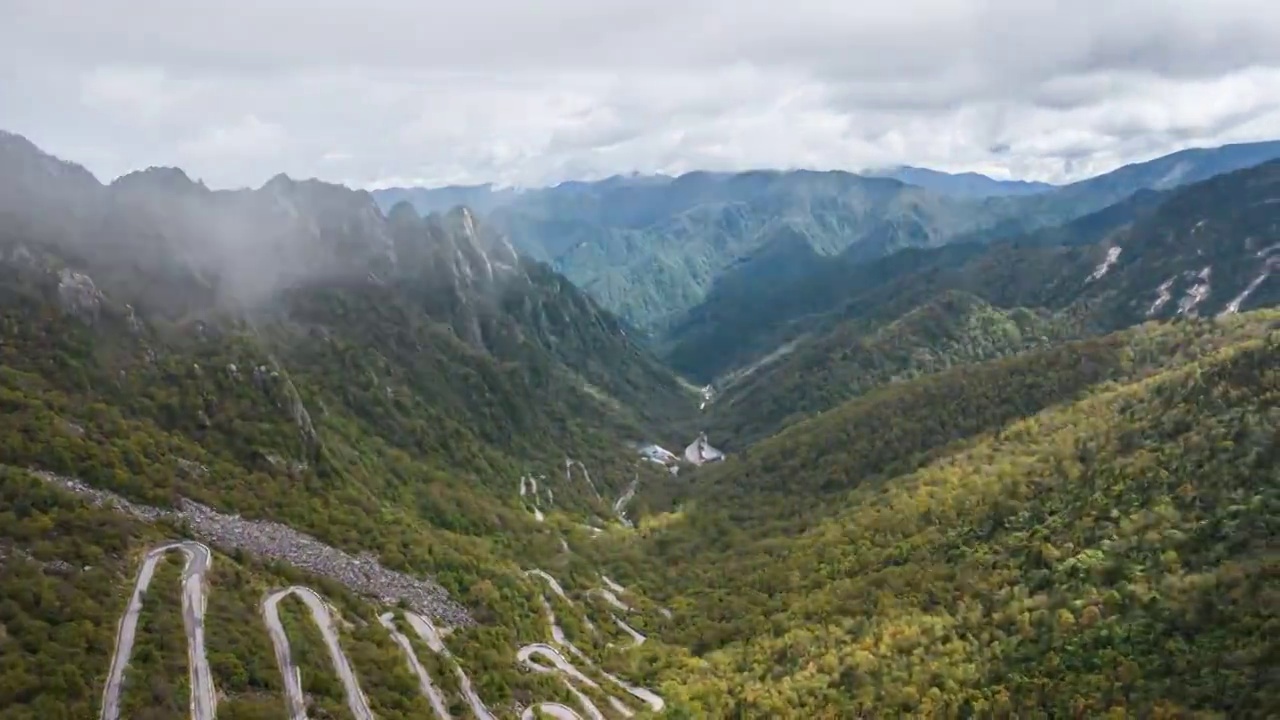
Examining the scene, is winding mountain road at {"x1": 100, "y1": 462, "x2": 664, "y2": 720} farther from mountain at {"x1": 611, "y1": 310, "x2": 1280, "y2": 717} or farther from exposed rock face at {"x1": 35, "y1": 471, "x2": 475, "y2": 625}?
mountain at {"x1": 611, "y1": 310, "x2": 1280, "y2": 717}

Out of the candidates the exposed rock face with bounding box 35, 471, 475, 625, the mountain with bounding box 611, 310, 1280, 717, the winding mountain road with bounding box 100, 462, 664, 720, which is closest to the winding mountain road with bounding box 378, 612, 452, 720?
the winding mountain road with bounding box 100, 462, 664, 720

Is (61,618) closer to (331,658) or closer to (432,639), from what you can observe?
(331,658)

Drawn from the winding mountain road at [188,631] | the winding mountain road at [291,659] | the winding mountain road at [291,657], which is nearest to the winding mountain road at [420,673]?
the winding mountain road at [291,659]

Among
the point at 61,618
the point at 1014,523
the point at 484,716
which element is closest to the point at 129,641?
the point at 61,618

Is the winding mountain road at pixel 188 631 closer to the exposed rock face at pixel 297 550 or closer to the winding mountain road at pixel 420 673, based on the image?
the exposed rock face at pixel 297 550

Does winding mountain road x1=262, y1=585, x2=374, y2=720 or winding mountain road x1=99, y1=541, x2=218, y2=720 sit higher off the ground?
winding mountain road x1=99, y1=541, x2=218, y2=720
